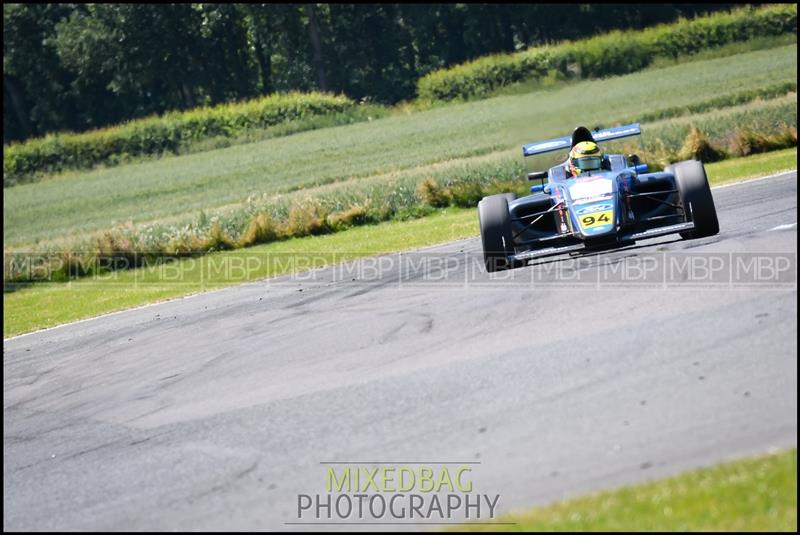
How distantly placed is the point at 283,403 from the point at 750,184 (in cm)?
1204

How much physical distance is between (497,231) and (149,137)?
145 feet

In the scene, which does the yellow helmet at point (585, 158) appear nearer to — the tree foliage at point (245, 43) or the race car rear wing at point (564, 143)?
the race car rear wing at point (564, 143)

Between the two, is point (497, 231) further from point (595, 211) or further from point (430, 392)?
point (430, 392)

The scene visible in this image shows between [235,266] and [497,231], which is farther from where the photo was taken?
[235,266]

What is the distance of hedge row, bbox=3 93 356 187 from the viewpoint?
177ft

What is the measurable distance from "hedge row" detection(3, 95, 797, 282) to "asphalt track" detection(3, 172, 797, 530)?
10.1 meters

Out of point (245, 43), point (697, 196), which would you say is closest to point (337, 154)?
point (697, 196)

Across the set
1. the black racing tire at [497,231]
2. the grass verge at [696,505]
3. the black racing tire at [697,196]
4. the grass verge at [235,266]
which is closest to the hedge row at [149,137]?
the grass verge at [235,266]

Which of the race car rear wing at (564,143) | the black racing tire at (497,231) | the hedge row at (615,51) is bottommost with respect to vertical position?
the black racing tire at (497,231)

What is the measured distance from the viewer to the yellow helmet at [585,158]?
1379 cm

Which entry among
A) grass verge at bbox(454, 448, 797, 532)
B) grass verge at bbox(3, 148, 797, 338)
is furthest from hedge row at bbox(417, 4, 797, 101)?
grass verge at bbox(454, 448, 797, 532)

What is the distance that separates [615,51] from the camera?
1967 inches

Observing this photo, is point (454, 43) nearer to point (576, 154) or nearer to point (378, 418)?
point (576, 154)

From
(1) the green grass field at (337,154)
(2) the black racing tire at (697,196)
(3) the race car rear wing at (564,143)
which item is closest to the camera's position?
(2) the black racing tire at (697,196)
